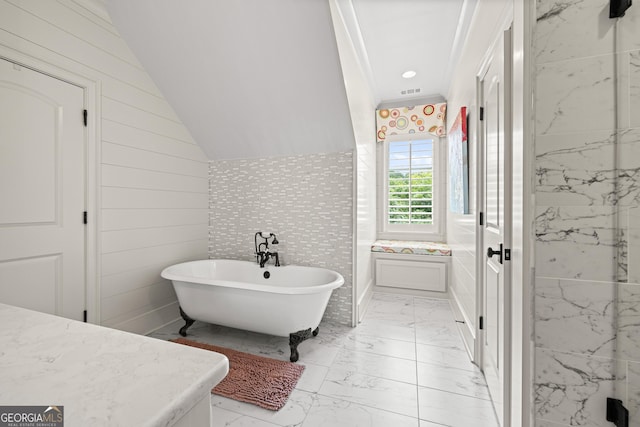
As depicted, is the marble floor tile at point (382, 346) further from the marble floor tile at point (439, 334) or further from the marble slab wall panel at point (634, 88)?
the marble slab wall panel at point (634, 88)

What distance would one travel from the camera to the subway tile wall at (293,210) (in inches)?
108

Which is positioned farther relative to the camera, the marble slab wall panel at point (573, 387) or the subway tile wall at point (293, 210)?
the subway tile wall at point (293, 210)

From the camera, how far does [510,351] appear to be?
4.29 feet

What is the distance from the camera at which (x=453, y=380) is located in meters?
1.84

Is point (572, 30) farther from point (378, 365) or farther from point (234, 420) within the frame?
point (234, 420)

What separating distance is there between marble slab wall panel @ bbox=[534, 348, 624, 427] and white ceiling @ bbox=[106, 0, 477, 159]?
213cm

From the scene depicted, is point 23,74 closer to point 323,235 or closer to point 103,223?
point 103,223

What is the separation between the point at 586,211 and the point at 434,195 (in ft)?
10.2

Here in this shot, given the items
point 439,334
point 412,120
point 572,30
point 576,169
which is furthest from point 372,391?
point 412,120

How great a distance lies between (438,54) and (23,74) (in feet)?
11.1

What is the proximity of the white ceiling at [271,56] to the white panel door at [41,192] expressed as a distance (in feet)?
2.55

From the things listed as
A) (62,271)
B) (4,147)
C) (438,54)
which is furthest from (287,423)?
(438,54)

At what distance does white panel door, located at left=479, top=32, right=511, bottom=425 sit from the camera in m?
1.34

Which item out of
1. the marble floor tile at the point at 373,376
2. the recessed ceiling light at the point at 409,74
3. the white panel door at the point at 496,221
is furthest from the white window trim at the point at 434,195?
the white panel door at the point at 496,221
